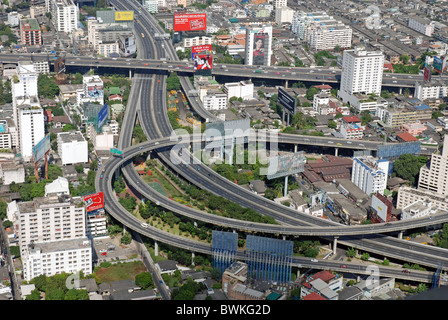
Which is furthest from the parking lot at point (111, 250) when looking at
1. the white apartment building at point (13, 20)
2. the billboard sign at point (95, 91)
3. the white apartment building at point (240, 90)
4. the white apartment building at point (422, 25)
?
the white apartment building at point (422, 25)

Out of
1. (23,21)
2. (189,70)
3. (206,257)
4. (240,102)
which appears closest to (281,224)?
(206,257)

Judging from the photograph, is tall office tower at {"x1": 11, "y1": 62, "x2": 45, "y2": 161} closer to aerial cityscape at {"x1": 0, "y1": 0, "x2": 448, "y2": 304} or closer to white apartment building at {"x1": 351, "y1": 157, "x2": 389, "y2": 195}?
aerial cityscape at {"x1": 0, "y1": 0, "x2": 448, "y2": 304}

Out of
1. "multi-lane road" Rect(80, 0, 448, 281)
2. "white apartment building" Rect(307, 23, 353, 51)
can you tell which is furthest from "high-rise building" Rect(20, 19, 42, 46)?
"white apartment building" Rect(307, 23, 353, 51)

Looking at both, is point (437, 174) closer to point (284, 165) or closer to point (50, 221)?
point (284, 165)

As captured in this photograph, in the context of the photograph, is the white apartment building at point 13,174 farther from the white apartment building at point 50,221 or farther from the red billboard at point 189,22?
the red billboard at point 189,22

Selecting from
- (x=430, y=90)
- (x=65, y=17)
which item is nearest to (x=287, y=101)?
(x=430, y=90)
